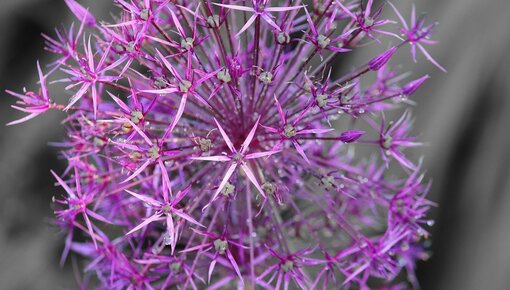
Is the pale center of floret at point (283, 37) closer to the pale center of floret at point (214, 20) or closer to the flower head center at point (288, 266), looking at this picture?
the pale center of floret at point (214, 20)

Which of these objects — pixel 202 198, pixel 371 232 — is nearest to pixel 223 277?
pixel 202 198

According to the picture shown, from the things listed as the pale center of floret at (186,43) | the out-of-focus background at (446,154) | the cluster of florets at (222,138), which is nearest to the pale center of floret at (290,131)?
the cluster of florets at (222,138)

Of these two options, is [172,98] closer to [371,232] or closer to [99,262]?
[99,262]

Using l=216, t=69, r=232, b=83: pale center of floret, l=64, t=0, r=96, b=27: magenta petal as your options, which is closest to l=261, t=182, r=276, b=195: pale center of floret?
l=216, t=69, r=232, b=83: pale center of floret

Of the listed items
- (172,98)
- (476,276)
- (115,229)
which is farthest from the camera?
(476,276)

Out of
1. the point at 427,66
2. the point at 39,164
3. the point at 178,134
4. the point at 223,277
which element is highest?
the point at 427,66

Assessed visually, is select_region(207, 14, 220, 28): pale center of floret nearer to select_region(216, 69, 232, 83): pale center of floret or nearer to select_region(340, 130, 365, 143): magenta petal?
Result: select_region(216, 69, 232, 83): pale center of floret

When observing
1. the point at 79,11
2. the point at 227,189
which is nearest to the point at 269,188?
the point at 227,189
